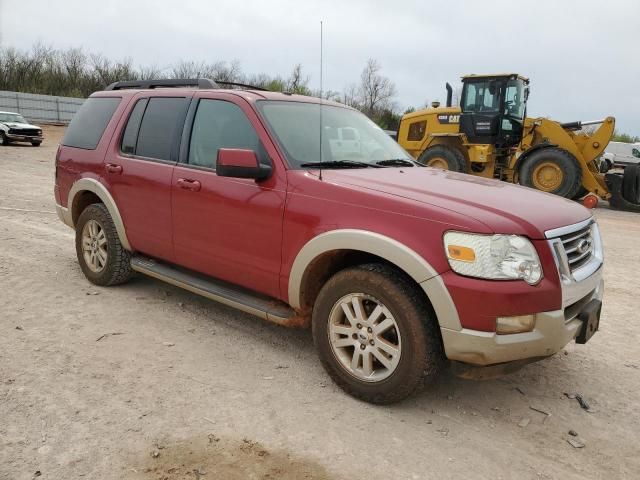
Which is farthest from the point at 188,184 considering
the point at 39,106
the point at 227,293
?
→ the point at 39,106

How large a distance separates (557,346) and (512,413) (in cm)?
58

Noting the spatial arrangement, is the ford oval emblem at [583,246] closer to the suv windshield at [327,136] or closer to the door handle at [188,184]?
the suv windshield at [327,136]

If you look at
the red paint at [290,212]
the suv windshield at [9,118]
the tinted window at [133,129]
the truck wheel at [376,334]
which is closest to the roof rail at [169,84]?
the red paint at [290,212]

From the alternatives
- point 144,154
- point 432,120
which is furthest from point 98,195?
point 432,120

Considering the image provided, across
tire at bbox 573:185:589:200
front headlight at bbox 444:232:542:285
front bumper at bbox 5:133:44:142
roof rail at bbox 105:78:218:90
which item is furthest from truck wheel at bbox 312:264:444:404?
Answer: front bumper at bbox 5:133:44:142

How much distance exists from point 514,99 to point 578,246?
36.0ft

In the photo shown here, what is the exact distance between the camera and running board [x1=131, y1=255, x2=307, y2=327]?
366 centimetres

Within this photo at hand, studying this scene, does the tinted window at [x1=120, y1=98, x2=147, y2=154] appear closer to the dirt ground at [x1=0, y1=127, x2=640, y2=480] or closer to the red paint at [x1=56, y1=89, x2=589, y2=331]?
the red paint at [x1=56, y1=89, x2=589, y2=331]

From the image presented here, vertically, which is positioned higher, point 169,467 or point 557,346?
point 557,346

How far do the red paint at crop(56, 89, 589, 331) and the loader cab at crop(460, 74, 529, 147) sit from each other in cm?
981

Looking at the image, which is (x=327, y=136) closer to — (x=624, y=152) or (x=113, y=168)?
(x=113, y=168)

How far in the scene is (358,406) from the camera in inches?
129

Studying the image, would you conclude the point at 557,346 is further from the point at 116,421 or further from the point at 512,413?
the point at 116,421

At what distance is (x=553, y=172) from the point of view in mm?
13023
